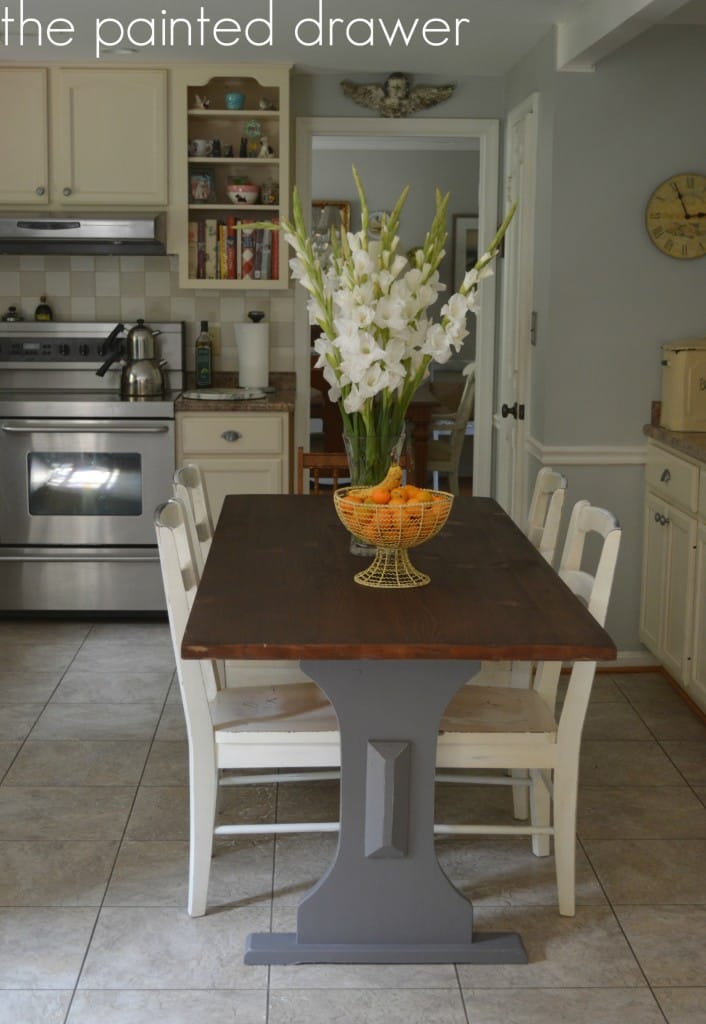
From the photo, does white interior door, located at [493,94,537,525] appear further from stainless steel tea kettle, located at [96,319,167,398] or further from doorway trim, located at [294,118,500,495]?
stainless steel tea kettle, located at [96,319,167,398]

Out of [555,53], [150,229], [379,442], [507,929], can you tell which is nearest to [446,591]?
[379,442]

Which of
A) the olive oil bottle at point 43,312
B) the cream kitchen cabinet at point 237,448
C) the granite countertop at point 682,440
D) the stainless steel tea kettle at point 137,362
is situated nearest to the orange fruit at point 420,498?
the granite countertop at point 682,440

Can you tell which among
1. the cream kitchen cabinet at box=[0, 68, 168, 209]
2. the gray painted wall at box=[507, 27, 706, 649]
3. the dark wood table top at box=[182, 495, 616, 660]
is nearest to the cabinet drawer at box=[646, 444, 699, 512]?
the gray painted wall at box=[507, 27, 706, 649]

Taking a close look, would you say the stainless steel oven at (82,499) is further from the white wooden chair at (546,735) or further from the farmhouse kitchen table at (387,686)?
the white wooden chair at (546,735)

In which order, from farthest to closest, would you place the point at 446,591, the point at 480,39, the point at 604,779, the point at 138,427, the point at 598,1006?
the point at 138,427 < the point at 480,39 < the point at 604,779 < the point at 446,591 < the point at 598,1006

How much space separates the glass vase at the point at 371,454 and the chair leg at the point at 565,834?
70cm

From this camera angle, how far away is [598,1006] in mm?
2582

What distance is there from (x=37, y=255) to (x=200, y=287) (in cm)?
81

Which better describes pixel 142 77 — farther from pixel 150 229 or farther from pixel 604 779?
pixel 604 779

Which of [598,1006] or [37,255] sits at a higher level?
[37,255]

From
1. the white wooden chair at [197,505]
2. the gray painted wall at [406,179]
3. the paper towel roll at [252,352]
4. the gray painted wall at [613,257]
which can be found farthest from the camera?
the gray painted wall at [406,179]

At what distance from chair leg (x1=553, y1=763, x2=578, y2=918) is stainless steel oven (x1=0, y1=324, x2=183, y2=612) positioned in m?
2.77

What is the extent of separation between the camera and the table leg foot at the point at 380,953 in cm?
274

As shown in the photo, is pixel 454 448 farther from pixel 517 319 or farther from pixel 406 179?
pixel 406 179
